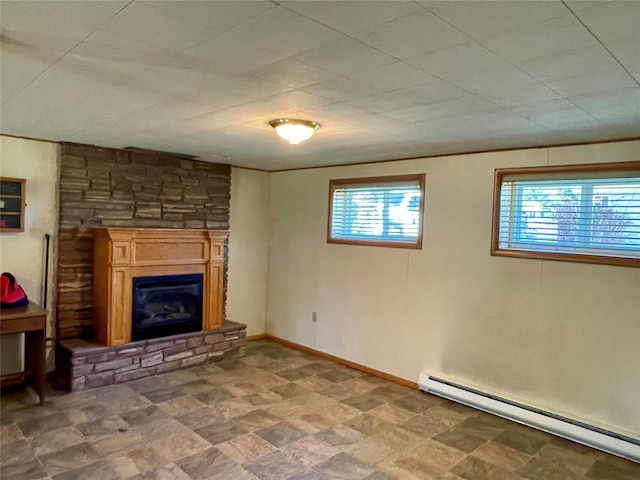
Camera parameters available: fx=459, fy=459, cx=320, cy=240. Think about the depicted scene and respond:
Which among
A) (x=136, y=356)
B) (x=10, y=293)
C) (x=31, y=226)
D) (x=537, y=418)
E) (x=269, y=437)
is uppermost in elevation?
(x=31, y=226)

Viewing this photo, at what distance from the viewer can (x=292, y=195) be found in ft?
19.0

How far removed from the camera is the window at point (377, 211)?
4.57m

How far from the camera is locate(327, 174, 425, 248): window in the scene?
4.57 meters

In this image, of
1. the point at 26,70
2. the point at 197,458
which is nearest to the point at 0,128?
the point at 26,70

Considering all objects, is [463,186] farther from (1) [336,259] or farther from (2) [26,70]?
(2) [26,70]

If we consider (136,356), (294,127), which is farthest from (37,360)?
(294,127)

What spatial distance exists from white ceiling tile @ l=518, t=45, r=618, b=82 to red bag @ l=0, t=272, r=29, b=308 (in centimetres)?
405

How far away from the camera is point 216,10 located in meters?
1.50

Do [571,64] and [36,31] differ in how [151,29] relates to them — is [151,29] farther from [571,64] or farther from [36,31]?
[571,64]

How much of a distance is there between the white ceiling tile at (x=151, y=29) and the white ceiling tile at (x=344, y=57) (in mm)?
428

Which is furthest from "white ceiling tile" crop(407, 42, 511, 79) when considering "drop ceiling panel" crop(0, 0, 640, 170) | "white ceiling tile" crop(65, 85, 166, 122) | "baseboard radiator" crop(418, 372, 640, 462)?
"baseboard radiator" crop(418, 372, 640, 462)

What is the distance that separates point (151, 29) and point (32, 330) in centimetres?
295

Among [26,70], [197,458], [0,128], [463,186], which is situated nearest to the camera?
[26,70]

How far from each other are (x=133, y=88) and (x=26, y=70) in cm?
48
